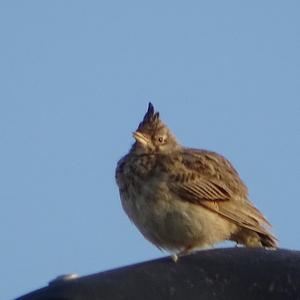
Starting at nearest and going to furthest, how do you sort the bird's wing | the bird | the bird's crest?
the bird, the bird's wing, the bird's crest

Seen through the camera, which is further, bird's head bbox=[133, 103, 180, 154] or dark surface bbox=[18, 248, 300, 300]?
bird's head bbox=[133, 103, 180, 154]

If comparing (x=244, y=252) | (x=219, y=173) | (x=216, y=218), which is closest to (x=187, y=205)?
(x=216, y=218)

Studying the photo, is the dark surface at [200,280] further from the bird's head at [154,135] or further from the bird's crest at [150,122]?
the bird's crest at [150,122]


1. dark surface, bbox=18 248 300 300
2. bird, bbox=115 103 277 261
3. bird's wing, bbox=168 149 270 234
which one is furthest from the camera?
bird's wing, bbox=168 149 270 234

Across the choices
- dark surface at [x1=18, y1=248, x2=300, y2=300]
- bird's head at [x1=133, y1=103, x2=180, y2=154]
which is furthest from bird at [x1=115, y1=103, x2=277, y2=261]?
dark surface at [x1=18, y1=248, x2=300, y2=300]

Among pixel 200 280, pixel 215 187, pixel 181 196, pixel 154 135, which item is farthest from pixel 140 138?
pixel 200 280

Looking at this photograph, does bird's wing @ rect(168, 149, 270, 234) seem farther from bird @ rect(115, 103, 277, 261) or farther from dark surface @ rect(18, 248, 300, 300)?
dark surface @ rect(18, 248, 300, 300)

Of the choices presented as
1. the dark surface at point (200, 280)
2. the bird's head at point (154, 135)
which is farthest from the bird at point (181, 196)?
the dark surface at point (200, 280)

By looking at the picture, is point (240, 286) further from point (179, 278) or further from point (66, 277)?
point (66, 277)
